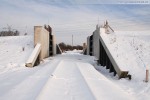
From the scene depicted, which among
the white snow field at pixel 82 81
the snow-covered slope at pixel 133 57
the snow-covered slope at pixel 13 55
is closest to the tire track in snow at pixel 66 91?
the white snow field at pixel 82 81

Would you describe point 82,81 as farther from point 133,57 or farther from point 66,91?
point 133,57

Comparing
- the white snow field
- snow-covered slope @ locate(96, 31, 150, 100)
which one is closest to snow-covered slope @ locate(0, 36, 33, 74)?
the white snow field

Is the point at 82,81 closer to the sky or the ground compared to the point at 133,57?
closer to the ground

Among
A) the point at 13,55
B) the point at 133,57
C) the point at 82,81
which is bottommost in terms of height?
the point at 82,81

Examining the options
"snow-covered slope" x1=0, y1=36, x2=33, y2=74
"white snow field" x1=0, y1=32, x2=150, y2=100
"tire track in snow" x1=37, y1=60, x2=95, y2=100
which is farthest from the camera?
"snow-covered slope" x1=0, y1=36, x2=33, y2=74

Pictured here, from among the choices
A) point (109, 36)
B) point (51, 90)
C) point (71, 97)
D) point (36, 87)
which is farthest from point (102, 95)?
point (109, 36)

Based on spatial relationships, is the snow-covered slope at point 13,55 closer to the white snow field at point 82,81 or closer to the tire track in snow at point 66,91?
the white snow field at point 82,81

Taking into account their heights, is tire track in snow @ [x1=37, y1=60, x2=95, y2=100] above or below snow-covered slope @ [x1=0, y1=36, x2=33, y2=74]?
below

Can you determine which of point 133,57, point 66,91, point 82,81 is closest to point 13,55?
point 133,57

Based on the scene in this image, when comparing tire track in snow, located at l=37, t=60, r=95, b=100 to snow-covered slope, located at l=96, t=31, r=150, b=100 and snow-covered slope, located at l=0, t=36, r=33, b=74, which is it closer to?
snow-covered slope, located at l=96, t=31, r=150, b=100

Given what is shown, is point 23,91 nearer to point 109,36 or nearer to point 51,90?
point 51,90

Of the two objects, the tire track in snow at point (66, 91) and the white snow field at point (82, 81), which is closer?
the tire track in snow at point (66, 91)

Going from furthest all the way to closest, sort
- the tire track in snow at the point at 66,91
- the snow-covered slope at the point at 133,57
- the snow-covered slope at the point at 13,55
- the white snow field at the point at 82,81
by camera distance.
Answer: the snow-covered slope at the point at 13,55 → the snow-covered slope at the point at 133,57 → the white snow field at the point at 82,81 → the tire track in snow at the point at 66,91

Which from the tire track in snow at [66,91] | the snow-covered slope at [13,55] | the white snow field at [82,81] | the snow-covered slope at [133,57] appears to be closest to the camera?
the tire track in snow at [66,91]
